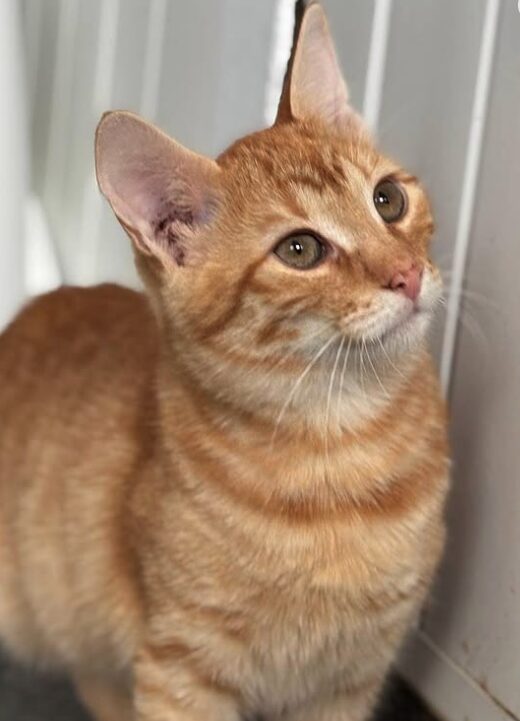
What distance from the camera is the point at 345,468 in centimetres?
121

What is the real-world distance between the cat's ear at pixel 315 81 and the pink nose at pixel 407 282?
26 cm

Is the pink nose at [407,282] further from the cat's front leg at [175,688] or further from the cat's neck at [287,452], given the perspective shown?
the cat's front leg at [175,688]

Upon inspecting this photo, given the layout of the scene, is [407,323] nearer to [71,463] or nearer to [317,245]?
[317,245]

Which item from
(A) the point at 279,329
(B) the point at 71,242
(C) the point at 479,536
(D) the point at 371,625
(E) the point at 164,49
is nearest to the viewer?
(A) the point at 279,329

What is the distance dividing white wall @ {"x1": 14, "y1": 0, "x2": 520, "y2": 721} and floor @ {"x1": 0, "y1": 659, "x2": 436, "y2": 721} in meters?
0.04

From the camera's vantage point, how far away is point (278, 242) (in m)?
1.16

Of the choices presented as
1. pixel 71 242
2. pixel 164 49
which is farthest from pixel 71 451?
pixel 71 242

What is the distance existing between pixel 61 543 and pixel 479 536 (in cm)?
50

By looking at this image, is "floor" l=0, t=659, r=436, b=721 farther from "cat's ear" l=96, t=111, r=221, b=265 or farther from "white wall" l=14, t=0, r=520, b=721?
"cat's ear" l=96, t=111, r=221, b=265

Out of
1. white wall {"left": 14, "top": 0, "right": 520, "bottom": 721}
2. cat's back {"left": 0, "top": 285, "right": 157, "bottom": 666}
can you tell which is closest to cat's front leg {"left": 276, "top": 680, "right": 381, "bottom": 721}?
white wall {"left": 14, "top": 0, "right": 520, "bottom": 721}

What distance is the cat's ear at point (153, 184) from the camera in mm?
1104

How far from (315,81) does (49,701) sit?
3.03ft

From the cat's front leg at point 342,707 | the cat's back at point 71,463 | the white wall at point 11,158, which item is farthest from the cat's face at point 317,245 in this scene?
the white wall at point 11,158

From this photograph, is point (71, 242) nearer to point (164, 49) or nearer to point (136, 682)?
point (164, 49)
